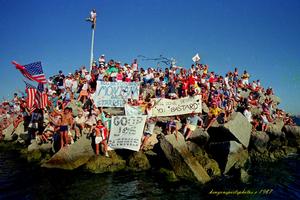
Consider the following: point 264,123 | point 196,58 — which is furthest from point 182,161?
point 196,58

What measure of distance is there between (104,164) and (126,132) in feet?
7.77

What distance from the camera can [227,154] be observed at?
1579 centimetres

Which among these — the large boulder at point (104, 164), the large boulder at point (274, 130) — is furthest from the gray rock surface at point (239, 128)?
the large boulder at point (104, 164)

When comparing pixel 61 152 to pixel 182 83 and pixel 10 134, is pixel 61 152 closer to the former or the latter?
pixel 182 83

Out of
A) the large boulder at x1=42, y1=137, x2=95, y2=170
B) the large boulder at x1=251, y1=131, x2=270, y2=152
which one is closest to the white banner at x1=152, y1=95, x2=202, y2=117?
the large boulder at x1=251, y1=131, x2=270, y2=152

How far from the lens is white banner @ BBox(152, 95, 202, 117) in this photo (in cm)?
2062

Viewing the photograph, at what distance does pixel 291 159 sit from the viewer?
2094 cm

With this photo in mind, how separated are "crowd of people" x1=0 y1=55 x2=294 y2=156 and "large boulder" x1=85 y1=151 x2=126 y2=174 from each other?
56 centimetres

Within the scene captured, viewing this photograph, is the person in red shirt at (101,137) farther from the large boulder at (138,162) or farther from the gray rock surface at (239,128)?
the gray rock surface at (239,128)

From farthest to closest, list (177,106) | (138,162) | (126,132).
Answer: (177,106) → (126,132) → (138,162)

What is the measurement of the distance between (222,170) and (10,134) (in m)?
19.7

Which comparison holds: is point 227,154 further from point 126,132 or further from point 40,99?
point 40,99

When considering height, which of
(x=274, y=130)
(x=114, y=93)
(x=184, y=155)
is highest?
(x=114, y=93)

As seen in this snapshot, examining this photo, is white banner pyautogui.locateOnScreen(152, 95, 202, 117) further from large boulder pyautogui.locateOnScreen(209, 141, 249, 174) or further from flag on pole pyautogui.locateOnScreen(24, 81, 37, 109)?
flag on pole pyautogui.locateOnScreen(24, 81, 37, 109)
